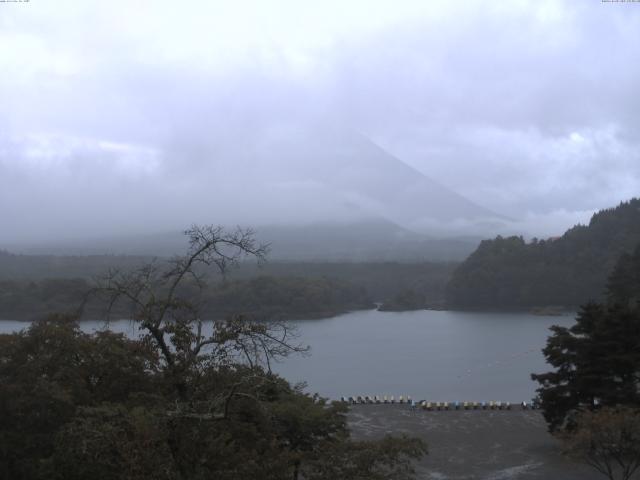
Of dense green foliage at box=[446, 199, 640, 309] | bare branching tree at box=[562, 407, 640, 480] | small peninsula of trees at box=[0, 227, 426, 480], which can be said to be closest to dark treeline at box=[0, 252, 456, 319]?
dense green foliage at box=[446, 199, 640, 309]

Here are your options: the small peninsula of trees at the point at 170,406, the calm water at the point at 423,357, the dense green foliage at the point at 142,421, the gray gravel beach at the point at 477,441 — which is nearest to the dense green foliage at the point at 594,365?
the gray gravel beach at the point at 477,441

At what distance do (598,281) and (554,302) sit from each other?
10.5 feet

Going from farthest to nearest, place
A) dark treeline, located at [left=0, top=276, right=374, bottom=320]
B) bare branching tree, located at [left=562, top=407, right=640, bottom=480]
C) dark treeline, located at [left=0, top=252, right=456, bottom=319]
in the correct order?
dark treeline, located at [left=0, top=252, right=456, bottom=319]
dark treeline, located at [left=0, top=276, right=374, bottom=320]
bare branching tree, located at [left=562, top=407, right=640, bottom=480]

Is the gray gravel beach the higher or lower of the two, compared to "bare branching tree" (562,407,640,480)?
lower

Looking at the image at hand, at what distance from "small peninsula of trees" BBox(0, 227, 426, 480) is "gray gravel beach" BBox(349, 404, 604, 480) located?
585 centimetres

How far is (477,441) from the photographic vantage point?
39.9 feet

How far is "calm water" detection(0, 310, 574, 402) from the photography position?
68.0 feet

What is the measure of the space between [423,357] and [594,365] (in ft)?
54.8

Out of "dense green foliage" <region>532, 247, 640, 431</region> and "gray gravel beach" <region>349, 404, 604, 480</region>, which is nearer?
"gray gravel beach" <region>349, 404, 604, 480</region>

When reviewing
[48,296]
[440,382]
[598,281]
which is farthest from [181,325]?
[598,281]

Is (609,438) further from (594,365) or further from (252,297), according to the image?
(252,297)

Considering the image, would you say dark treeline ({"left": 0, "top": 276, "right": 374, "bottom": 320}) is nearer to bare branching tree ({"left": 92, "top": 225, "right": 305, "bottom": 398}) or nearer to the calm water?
the calm water

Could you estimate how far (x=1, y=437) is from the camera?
5469 millimetres

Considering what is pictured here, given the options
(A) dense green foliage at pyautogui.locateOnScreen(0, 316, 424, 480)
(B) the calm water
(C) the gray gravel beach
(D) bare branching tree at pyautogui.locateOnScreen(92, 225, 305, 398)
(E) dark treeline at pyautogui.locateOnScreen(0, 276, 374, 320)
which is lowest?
(B) the calm water
